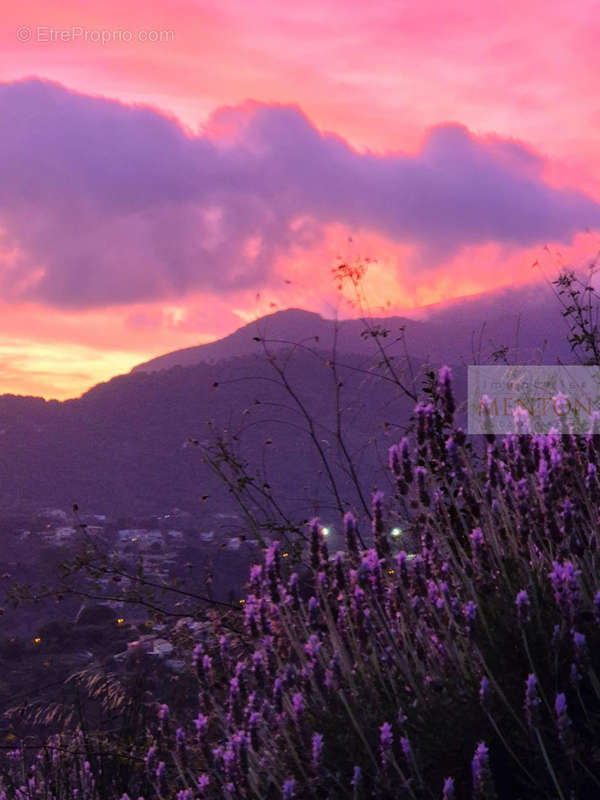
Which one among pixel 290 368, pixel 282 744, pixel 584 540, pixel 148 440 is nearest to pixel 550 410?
pixel 584 540

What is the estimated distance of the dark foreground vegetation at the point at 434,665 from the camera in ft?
8.06

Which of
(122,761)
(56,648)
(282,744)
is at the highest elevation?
(282,744)

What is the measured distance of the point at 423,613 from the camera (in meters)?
3.18

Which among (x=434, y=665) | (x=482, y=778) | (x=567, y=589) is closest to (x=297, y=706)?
(x=434, y=665)

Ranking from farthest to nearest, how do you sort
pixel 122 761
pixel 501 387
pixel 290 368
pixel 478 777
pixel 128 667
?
pixel 290 368, pixel 128 667, pixel 501 387, pixel 122 761, pixel 478 777

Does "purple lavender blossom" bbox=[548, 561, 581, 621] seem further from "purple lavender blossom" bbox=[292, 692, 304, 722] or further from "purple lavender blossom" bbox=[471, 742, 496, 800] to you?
"purple lavender blossom" bbox=[292, 692, 304, 722]

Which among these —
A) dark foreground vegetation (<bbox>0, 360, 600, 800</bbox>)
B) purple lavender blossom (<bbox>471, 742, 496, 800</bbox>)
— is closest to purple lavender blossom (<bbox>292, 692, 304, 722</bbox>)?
dark foreground vegetation (<bbox>0, 360, 600, 800</bbox>)

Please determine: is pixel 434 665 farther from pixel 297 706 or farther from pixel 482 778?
pixel 482 778

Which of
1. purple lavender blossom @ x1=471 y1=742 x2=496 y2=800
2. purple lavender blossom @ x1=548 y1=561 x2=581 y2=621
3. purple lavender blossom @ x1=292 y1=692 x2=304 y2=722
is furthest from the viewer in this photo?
purple lavender blossom @ x1=292 y1=692 x2=304 y2=722

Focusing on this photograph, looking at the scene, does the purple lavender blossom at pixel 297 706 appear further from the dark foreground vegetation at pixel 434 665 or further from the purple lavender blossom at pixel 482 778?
the purple lavender blossom at pixel 482 778

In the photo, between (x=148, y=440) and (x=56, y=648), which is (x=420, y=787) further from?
(x=148, y=440)

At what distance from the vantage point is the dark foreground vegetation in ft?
8.06

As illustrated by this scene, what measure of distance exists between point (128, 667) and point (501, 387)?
18.0 feet

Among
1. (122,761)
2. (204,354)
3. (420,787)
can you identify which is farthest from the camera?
(204,354)
